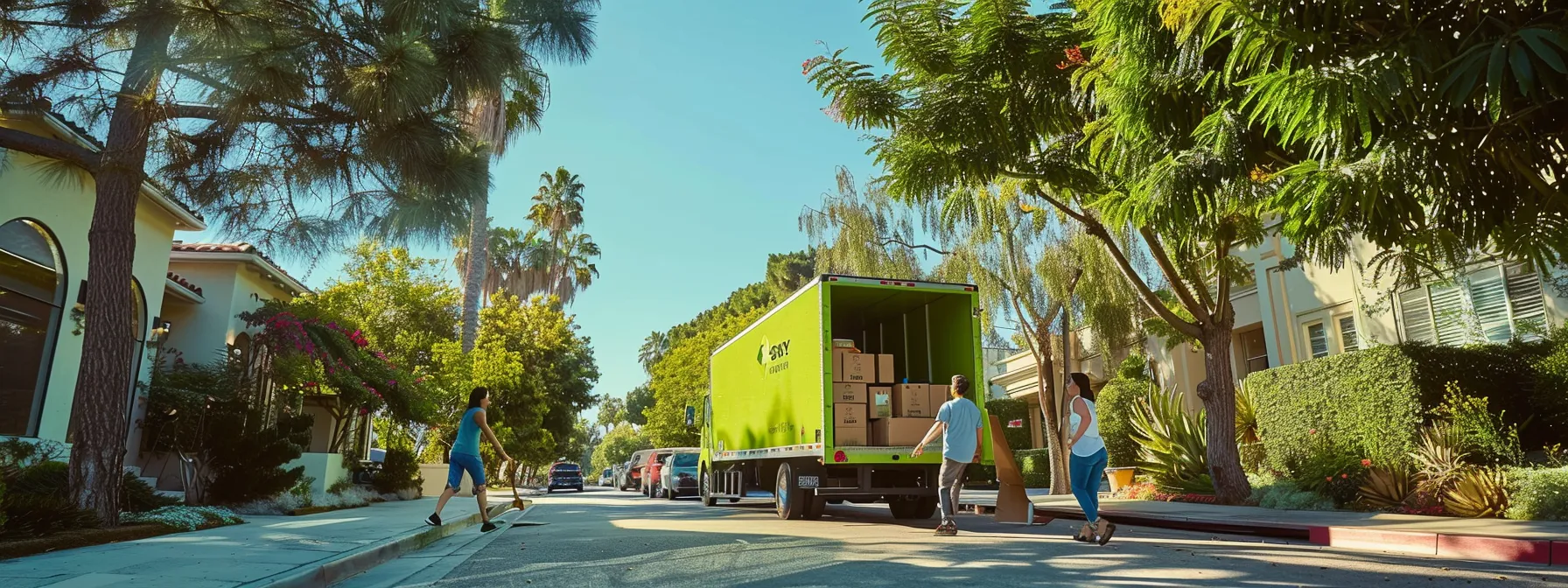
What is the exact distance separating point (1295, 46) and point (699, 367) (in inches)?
1497

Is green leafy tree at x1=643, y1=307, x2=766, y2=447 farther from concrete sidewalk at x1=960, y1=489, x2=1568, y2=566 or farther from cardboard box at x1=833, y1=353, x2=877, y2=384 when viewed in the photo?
concrete sidewalk at x1=960, y1=489, x2=1568, y2=566

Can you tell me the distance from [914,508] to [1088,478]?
4.96 metres

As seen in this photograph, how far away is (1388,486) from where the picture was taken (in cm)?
1234

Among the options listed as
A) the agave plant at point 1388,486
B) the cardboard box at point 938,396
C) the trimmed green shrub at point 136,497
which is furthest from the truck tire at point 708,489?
the agave plant at point 1388,486

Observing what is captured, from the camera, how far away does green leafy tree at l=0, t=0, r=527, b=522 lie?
29.8 ft

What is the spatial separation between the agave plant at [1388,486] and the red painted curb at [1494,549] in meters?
4.15

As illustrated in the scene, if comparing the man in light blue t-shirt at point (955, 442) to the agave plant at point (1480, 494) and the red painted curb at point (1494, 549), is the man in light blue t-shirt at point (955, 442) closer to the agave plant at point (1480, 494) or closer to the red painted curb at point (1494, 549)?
the red painted curb at point (1494, 549)

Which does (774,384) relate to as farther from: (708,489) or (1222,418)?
(1222,418)

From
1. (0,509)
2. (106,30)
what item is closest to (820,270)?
(106,30)

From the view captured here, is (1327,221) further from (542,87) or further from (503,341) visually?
(503,341)

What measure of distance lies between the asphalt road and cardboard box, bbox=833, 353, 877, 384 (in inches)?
77.3

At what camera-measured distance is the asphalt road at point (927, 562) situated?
250 inches

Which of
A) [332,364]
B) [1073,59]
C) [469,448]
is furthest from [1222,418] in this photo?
[332,364]

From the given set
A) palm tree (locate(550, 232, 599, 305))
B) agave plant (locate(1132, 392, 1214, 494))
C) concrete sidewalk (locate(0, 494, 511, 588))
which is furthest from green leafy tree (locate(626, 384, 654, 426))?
concrete sidewalk (locate(0, 494, 511, 588))
